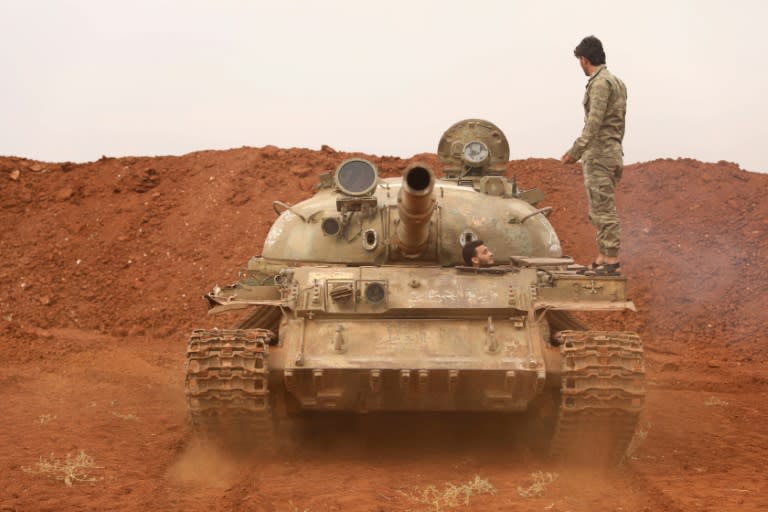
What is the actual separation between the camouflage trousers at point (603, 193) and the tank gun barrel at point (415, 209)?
5.93 ft

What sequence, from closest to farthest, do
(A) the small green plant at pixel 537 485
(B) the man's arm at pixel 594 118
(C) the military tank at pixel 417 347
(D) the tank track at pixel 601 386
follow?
1. (A) the small green plant at pixel 537 485
2. (D) the tank track at pixel 601 386
3. (C) the military tank at pixel 417 347
4. (B) the man's arm at pixel 594 118

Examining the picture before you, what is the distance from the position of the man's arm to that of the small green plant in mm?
3482

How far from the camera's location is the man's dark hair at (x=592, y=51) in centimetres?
1150

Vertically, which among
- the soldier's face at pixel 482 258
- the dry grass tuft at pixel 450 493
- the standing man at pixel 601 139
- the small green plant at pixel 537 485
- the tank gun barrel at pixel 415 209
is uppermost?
the standing man at pixel 601 139

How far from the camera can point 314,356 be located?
9.52m

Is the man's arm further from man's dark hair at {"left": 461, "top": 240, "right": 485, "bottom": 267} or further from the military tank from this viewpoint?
man's dark hair at {"left": 461, "top": 240, "right": 485, "bottom": 267}

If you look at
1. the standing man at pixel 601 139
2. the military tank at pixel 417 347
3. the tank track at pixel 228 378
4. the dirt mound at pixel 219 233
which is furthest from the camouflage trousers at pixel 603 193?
the dirt mound at pixel 219 233

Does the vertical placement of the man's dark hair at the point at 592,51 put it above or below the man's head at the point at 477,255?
above

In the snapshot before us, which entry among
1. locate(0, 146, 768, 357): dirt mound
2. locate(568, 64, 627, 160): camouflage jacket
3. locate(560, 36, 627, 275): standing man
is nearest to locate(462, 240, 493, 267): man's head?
locate(560, 36, 627, 275): standing man

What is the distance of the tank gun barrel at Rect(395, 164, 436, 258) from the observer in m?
9.04

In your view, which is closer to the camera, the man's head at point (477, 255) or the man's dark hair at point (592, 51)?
the man's head at point (477, 255)

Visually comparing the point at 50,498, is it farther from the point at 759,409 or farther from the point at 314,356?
the point at 759,409

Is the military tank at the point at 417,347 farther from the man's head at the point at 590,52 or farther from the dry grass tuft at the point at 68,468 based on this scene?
the man's head at the point at 590,52

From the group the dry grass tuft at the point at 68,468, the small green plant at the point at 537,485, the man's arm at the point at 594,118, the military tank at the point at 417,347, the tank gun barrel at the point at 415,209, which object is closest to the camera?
the small green plant at the point at 537,485
